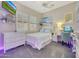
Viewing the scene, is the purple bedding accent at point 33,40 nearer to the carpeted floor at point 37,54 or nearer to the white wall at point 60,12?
the carpeted floor at point 37,54

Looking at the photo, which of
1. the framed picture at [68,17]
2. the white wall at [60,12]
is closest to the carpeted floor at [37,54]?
the framed picture at [68,17]

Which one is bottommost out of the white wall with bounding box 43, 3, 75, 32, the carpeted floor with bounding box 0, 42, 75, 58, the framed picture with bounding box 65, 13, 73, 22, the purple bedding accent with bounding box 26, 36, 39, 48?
the carpeted floor with bounding box 0, 42, 75, 58

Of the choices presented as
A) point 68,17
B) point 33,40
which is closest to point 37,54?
point 33,40

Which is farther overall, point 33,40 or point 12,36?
point 33,40

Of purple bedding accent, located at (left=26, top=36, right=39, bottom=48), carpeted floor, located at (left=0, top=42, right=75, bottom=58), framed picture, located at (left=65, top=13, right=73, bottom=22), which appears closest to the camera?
carpeted floor, located at (left=0, top=42, right=75, bottom=58)

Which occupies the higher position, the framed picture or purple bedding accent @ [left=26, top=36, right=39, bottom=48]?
the framed picture

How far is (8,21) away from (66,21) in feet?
11.8

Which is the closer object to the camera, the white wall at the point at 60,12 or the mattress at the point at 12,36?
the mattress at the point at 12,36

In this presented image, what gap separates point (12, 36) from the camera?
9.90 ft

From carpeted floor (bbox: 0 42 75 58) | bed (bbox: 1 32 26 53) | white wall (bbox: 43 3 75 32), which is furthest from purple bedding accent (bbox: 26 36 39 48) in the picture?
white wall (bbox: 43 3 75 32)

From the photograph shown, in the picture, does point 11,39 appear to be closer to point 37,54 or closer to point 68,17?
point 37,54

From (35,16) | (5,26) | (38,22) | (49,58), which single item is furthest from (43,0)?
(49,58)

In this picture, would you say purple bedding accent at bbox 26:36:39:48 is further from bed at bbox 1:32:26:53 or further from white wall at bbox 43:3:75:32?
white wall at bbox 43:3:75:32

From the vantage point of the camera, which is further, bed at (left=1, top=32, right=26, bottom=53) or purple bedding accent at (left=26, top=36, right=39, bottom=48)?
purple bedding accent at (left=26, top=36, right=39, bottom=48)
